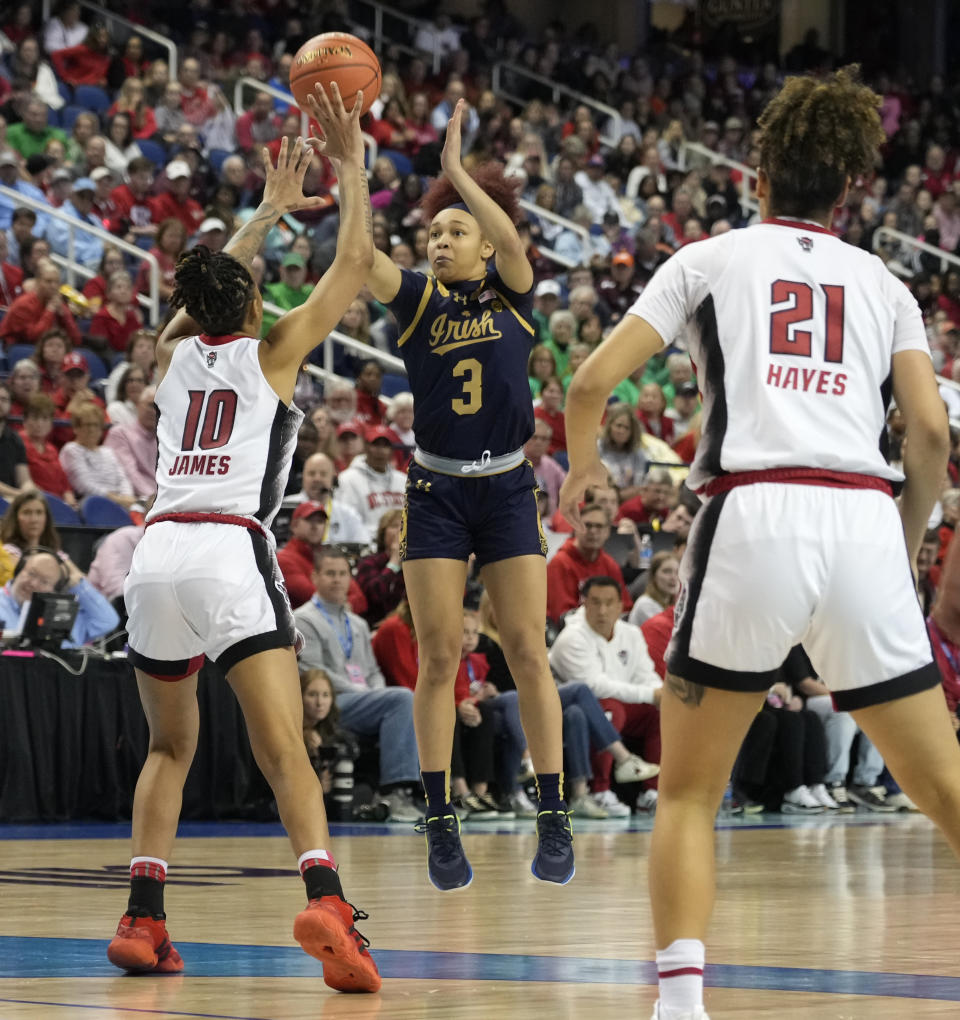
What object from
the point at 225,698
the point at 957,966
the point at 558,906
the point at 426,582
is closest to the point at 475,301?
the point at 426,582

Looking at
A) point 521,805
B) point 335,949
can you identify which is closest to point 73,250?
point 521,805

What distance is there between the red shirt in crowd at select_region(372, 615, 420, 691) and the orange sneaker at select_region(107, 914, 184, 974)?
5821mm

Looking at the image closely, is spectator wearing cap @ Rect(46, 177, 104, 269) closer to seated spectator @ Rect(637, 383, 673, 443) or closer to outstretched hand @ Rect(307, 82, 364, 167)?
seated spectator @ Rect(637, 383, 673, 443)

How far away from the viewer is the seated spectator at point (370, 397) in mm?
13727

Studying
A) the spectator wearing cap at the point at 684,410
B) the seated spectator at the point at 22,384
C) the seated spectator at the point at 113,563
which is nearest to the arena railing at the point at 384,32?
the spectator wearing cap at the point at 684,410

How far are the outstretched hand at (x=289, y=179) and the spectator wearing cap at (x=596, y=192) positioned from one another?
14.5m

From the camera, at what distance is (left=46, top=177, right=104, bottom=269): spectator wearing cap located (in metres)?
14.3

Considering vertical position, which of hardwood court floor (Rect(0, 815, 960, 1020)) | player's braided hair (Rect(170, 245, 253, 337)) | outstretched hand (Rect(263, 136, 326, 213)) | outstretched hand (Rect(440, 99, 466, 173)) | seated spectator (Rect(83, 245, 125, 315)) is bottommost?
hardwood court floor (Rect(0, 815, 960, 1020))

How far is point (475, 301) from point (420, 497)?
0.67 m

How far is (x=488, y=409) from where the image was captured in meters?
5.77

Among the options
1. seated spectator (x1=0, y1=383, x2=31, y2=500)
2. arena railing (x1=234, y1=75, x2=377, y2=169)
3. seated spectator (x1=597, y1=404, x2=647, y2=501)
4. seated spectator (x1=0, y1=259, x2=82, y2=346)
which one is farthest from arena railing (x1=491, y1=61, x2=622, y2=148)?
seated spectator (x1=0, y1=383, x2=31, y2=500)

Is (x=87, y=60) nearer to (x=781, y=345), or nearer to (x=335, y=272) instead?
Answer: (x=335, y=272)

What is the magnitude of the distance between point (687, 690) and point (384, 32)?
19959 mm

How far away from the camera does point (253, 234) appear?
199 inches
